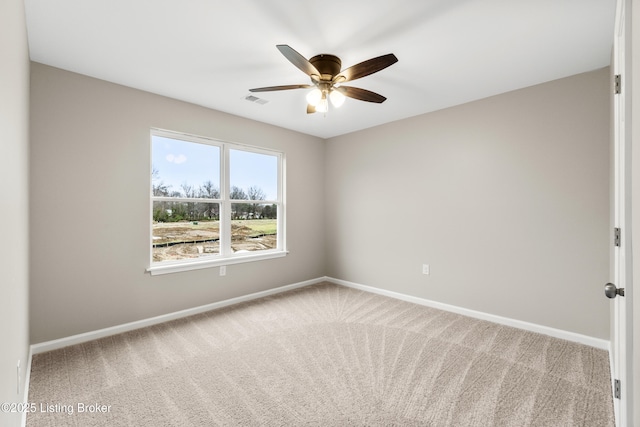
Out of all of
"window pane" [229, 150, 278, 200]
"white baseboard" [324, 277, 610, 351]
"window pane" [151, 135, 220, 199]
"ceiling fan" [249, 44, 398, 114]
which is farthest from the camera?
"window pane" [229, 150, 278, 200]

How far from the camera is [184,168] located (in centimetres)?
356

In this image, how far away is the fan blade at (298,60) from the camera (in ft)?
5.80

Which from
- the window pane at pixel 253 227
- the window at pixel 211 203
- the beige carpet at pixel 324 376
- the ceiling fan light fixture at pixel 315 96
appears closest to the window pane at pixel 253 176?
the window at pixel 211 203

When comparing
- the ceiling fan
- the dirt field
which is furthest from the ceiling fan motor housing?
the dirt field

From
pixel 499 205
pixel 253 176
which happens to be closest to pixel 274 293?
pixel 253 176

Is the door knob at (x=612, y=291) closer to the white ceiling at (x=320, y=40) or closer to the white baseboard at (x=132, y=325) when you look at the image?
the white ceiling at (x=320, y=40)

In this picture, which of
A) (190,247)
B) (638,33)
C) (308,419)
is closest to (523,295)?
(308,419)

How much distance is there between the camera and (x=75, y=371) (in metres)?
2.26

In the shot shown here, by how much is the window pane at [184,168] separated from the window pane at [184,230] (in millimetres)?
153

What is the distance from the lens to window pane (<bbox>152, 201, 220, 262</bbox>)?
335 centimetres

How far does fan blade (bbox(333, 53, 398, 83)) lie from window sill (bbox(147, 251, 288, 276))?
2.60 metres

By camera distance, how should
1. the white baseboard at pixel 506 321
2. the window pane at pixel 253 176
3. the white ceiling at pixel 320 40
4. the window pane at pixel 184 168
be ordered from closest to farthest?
1. the white ceiling at pixel 320 40
2. the white baseboard at pixel 506 321
3. the window pane at pixel 184 168
4. the window pane at pixel 253 176

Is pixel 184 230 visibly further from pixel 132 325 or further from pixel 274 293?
pixel 274 293

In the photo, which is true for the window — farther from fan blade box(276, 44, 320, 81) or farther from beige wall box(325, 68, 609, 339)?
fan blade box(276, 44, 320, 81)
